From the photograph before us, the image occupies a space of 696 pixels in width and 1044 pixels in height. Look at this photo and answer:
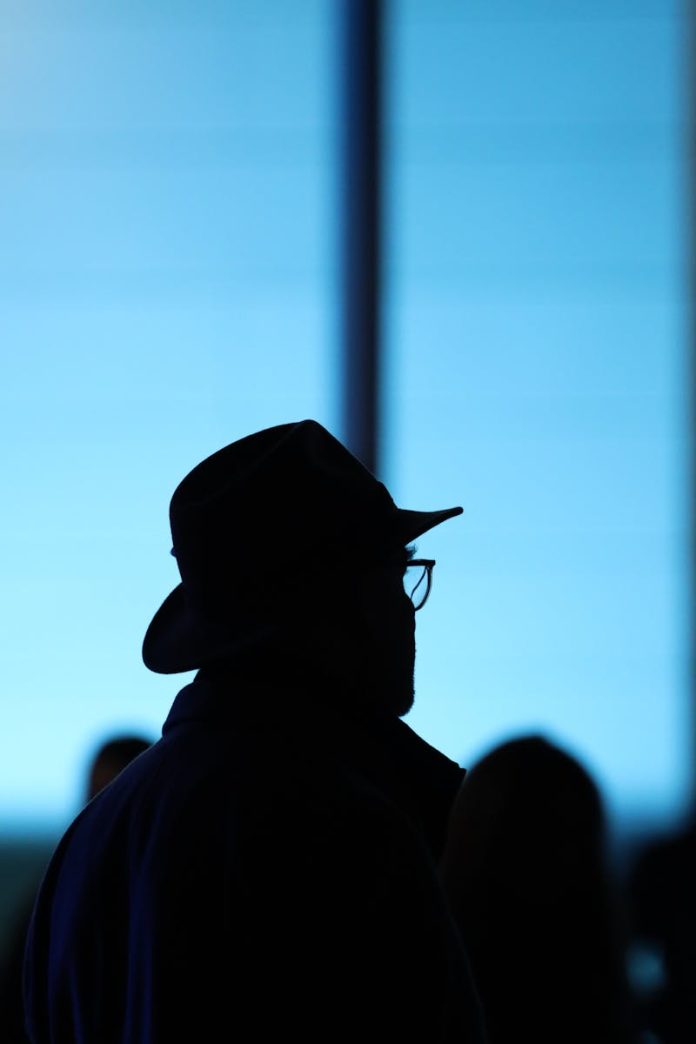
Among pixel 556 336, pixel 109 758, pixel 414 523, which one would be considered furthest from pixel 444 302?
pixel 414 523

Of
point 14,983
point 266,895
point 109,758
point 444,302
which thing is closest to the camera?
point 266,895

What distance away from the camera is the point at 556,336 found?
295 cm

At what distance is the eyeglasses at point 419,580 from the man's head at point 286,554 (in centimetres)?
11

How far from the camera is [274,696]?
753 millimetres

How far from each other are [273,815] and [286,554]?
185 millimetres

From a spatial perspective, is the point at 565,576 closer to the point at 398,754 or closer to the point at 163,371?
the point at 163,371

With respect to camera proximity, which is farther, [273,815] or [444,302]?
[444,302]

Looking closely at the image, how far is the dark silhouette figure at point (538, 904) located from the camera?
1.23m

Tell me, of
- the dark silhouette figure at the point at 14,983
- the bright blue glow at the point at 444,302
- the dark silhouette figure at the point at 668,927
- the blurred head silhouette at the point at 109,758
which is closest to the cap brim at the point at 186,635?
the dark silhouette figure at the point at 14,983

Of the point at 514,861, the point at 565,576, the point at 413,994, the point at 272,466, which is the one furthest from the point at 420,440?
the point at 413,994

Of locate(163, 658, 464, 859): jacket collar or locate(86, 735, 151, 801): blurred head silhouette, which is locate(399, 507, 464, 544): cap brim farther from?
locate(86, 735, 151, 801): blurred head silhouette

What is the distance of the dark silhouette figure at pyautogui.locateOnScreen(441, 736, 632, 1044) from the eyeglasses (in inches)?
19.0

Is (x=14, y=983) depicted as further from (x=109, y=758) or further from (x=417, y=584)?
(x=417, y=584)

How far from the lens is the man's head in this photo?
0.78m
